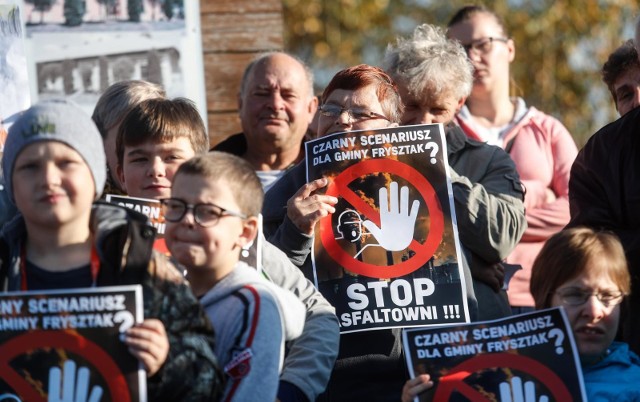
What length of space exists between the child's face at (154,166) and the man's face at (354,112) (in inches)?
21.2

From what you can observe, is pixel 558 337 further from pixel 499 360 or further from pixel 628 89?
pixel 628 89

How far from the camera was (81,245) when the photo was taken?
3.38 meters

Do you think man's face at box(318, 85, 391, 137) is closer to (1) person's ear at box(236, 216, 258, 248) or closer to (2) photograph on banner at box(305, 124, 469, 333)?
(2) photograph on banner at box(305, 124, 469, 333)

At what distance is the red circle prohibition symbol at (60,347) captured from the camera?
3.24 metres

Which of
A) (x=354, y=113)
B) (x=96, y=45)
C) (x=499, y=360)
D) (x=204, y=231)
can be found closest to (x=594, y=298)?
(x=499, y=360)

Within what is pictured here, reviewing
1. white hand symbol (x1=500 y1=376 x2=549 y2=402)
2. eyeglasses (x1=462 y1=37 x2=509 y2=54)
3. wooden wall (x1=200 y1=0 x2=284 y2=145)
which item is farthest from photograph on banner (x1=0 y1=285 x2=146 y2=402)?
wooden wall (x1=200 y1=0 x2=284 y2=145)

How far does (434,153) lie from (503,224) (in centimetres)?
37

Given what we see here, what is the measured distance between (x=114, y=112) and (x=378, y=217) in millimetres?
1201

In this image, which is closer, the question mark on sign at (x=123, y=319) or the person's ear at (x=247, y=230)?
the question mark on sign at (x=123, y=319)

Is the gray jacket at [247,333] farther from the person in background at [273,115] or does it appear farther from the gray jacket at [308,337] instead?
the person in background at [273,115]

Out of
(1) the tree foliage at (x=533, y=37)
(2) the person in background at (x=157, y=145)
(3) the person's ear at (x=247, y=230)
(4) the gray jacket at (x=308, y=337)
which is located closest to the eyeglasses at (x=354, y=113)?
(2) the person in background at (x=157, y=145)

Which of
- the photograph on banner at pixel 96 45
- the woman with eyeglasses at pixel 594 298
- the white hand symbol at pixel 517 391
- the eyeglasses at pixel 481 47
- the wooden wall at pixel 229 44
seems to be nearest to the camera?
the white hand symbol at pixel 517 391

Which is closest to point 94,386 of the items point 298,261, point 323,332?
point 323,332

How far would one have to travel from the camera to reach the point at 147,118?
449 cm
